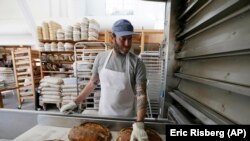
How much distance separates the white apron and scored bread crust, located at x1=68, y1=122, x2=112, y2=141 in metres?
0.45

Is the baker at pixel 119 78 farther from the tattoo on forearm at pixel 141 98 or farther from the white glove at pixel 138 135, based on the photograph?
the white glove at pixel 138 135

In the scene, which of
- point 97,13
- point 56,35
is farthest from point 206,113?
point 97,13

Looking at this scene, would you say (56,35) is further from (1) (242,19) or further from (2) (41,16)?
(1) (242,19)

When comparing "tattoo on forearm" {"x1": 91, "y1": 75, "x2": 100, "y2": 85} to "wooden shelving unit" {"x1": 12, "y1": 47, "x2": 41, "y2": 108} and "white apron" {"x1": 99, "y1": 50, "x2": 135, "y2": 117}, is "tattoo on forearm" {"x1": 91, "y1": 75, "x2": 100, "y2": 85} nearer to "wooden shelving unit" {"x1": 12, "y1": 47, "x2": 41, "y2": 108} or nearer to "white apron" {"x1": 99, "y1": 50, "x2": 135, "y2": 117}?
"white apron" {"x1": 99, "y1": 50, "x2": 135, "y2": 117}

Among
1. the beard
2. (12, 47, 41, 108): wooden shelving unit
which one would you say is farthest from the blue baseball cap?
(12, 47, 41, 108): wooden shelving unit

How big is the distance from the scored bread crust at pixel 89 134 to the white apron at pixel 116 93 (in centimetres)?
45

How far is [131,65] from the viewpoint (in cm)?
148

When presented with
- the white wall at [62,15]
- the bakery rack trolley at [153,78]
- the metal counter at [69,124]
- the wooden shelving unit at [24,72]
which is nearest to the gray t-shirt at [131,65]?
the metal counter at [69,124]

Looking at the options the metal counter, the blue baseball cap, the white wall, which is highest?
the white wall

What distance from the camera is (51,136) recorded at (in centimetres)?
109

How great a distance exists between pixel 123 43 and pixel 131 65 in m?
0.21

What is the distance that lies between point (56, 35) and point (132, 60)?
3696 mm

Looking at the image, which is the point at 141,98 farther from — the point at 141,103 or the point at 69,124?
the point at 69,124

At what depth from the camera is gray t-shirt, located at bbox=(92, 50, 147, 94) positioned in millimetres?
1433
